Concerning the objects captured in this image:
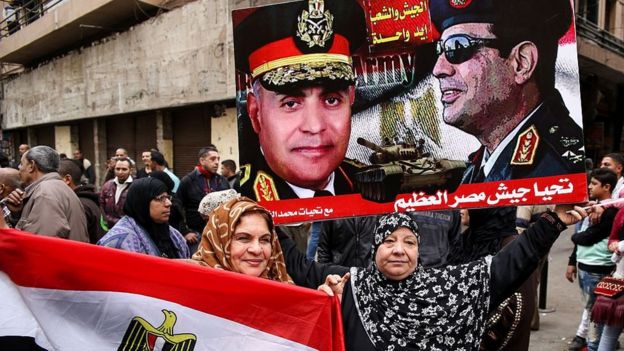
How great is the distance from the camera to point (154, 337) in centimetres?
204

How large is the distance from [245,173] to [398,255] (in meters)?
1.17

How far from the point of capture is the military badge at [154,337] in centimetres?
203

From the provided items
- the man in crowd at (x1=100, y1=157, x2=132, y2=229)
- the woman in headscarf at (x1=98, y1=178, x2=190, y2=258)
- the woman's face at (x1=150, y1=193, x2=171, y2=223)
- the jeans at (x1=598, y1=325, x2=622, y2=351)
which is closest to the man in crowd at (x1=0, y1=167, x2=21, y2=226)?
the woman in headscarf at (x1=98, y1=178, x2=190, y2=258)

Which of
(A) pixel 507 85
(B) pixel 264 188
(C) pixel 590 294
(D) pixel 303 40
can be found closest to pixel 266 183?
(B) pixel 264 188

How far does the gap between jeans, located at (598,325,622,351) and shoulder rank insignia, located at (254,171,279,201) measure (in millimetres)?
3026

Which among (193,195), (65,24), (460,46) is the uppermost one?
(65,24)

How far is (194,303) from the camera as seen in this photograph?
208 cm

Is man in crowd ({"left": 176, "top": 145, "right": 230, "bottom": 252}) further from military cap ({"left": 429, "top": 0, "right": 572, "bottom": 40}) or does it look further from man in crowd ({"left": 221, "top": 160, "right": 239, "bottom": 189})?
military cap ({"left": 429, "top": 0, "right": 572, "bottom": 40})

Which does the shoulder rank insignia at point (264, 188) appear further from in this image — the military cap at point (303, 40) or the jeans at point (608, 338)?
the jeans at point (608, 338)

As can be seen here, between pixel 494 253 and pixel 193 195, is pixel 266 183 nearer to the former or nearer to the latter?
pixel 494 253

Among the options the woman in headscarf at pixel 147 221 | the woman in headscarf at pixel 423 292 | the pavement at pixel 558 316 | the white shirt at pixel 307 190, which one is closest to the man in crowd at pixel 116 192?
the woman in headscarf at pixel 147 221

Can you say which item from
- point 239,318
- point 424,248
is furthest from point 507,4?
point 239,318

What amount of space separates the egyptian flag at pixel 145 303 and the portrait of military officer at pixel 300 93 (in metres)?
0.84

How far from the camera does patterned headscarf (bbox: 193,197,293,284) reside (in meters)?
2.25
